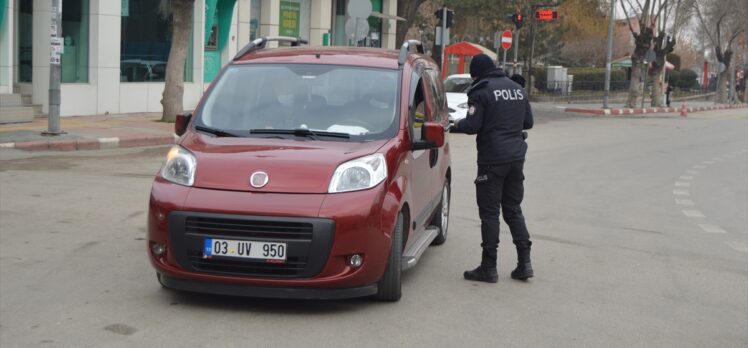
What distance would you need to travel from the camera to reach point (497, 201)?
7246mm

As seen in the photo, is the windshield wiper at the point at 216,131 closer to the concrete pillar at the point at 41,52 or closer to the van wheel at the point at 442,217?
the van wheel at the point at 442,217

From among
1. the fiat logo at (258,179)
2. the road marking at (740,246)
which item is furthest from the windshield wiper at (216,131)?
the road marking at (740,246)

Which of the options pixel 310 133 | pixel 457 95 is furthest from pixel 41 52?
pixel 310 133

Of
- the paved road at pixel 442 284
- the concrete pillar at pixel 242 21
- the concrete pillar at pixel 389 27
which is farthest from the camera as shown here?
the concrete pillar at pixel 389 27

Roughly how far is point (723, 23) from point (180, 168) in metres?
68.8

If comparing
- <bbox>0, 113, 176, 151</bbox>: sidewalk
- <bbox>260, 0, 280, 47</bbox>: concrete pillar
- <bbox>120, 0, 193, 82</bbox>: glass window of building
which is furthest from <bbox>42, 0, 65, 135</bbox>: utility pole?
<bbox>260, 0, 280, 47</bbox>: concrete pillar

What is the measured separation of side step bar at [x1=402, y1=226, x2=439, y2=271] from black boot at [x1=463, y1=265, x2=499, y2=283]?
0.43 metres

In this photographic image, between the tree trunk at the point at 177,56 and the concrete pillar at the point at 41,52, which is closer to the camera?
the tree trunk at the point at 177,56

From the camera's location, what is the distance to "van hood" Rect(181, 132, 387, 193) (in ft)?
19.5

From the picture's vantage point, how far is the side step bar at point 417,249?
6663mm

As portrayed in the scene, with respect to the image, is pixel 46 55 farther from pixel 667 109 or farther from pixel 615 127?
pixel 667 109

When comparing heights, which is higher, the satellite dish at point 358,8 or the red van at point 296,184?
the satellite dish at point 358,8

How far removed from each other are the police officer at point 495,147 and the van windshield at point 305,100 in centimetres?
64

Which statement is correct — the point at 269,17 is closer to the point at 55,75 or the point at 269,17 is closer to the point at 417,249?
the point at 55,75
